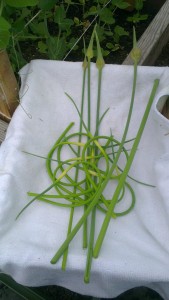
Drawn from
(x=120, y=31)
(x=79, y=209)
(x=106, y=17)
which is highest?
(x=106, y=17)

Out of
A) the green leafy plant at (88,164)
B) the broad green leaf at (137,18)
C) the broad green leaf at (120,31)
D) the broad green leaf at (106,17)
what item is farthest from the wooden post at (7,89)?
the broad green leaf at (137,18)

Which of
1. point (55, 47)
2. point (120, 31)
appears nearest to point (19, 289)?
point (55, 47)

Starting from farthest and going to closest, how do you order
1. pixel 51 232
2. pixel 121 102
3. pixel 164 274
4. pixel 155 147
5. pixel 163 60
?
1. pixel 163 60
2. pixel 121 102
3. pixel 155 147
4. pixel 51 232
5. pixel 164 274

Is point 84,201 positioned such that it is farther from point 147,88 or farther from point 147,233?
point 147,88

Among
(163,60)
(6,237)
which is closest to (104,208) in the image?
(6,237)

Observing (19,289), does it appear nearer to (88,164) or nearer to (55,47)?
(88,164)

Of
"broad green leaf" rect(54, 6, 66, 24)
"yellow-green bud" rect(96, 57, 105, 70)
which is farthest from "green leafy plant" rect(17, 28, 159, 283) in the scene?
"broad green leaf" rect(54, 6, 66, 24)
